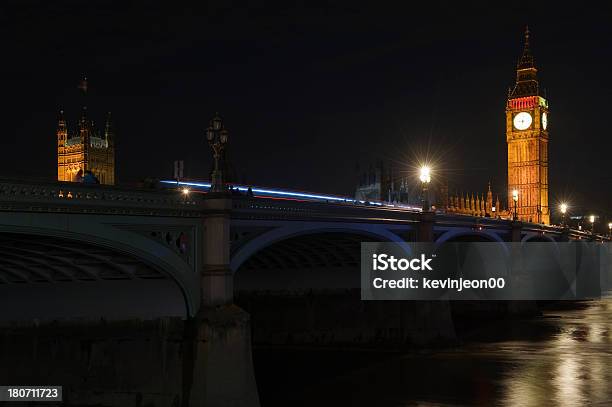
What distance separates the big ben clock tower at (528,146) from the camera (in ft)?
502

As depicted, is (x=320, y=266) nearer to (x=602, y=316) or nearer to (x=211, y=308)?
(x=211, y=308)

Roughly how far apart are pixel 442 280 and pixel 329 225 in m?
23.9

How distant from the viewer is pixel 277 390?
3494 cm

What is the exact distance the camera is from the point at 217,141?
27391mm

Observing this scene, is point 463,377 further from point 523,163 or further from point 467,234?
point 523,163

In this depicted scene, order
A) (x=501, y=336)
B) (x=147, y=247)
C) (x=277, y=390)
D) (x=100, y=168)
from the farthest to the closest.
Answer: (x=100, y=168) → (x=501, y=336) → (x=277, y=390) → (x=147, y=247)

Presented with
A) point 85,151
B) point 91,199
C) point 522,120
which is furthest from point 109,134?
point 91,199

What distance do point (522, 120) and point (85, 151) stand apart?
258ft

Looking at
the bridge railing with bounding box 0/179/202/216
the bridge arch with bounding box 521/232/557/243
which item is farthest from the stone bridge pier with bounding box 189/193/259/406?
the bridge arch with bounding box 521/232/557/243

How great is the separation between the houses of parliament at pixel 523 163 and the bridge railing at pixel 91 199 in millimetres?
125529

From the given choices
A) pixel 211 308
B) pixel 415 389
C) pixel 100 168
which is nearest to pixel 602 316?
pixel 415 389

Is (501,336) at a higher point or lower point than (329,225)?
lower

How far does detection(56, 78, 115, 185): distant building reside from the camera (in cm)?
13688

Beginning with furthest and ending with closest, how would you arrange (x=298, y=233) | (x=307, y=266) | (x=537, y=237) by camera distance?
(x=537, y=237) < (x=307, y=266) < (x=298, y=233)
